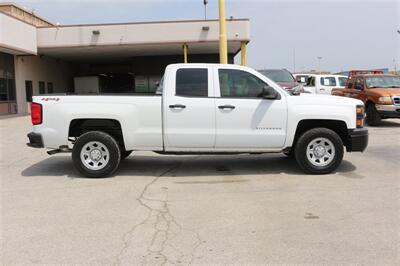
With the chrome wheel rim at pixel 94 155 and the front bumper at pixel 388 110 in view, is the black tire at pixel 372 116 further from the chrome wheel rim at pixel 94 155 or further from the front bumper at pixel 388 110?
the chrome wheel rim at pixel 94 155

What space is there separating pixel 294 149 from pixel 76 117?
379 centimetres

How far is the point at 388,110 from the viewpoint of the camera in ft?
47.3

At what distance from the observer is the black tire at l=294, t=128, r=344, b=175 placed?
7.41 m

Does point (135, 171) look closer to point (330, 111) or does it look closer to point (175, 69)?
point (175, 69)

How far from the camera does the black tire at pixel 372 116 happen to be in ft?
48.6

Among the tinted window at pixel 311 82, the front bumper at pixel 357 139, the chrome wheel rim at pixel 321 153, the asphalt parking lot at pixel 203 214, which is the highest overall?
the tinted window at pixel 311 82

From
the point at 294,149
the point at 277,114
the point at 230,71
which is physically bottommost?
the point at 294,149

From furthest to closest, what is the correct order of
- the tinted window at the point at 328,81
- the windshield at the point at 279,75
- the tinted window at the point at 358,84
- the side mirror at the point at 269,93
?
the tinted window at the point at 328,81
the windshield at the point at 279,75
the tinted window at the point at 358,84
the side mirror at the point at 269,93

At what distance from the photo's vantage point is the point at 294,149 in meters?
7.60

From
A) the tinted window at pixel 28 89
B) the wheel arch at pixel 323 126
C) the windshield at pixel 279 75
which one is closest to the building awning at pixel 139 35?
the tinted window at pixel 28 89

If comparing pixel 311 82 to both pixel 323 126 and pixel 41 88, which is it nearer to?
pixel 323 126

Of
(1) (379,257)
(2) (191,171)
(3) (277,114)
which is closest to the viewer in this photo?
(1) (379,257)

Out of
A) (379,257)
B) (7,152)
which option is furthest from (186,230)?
(7,152)

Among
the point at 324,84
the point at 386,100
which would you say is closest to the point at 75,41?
the point at 324,84
